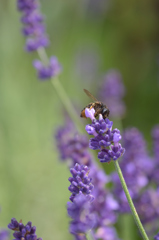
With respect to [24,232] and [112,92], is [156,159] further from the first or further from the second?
[24,232]

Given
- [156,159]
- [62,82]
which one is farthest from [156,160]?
[62,82]

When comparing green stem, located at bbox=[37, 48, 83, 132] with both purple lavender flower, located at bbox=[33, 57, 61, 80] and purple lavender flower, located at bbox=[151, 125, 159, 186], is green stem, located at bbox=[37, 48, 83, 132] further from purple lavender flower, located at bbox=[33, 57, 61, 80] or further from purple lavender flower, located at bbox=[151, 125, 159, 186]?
purple lavender flower, located at bbox=[151, 125, 159, 186]

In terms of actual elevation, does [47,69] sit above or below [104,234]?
above

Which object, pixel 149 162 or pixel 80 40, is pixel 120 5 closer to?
pixel 80 40

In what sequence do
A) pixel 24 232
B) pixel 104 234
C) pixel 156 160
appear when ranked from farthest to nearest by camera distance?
pixel 156 160 < pixel 104 234 < pixel 24 232

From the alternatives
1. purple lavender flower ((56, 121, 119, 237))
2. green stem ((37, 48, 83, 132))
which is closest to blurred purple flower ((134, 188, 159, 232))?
purple lavender flower ((56, 121, 119, 237))
